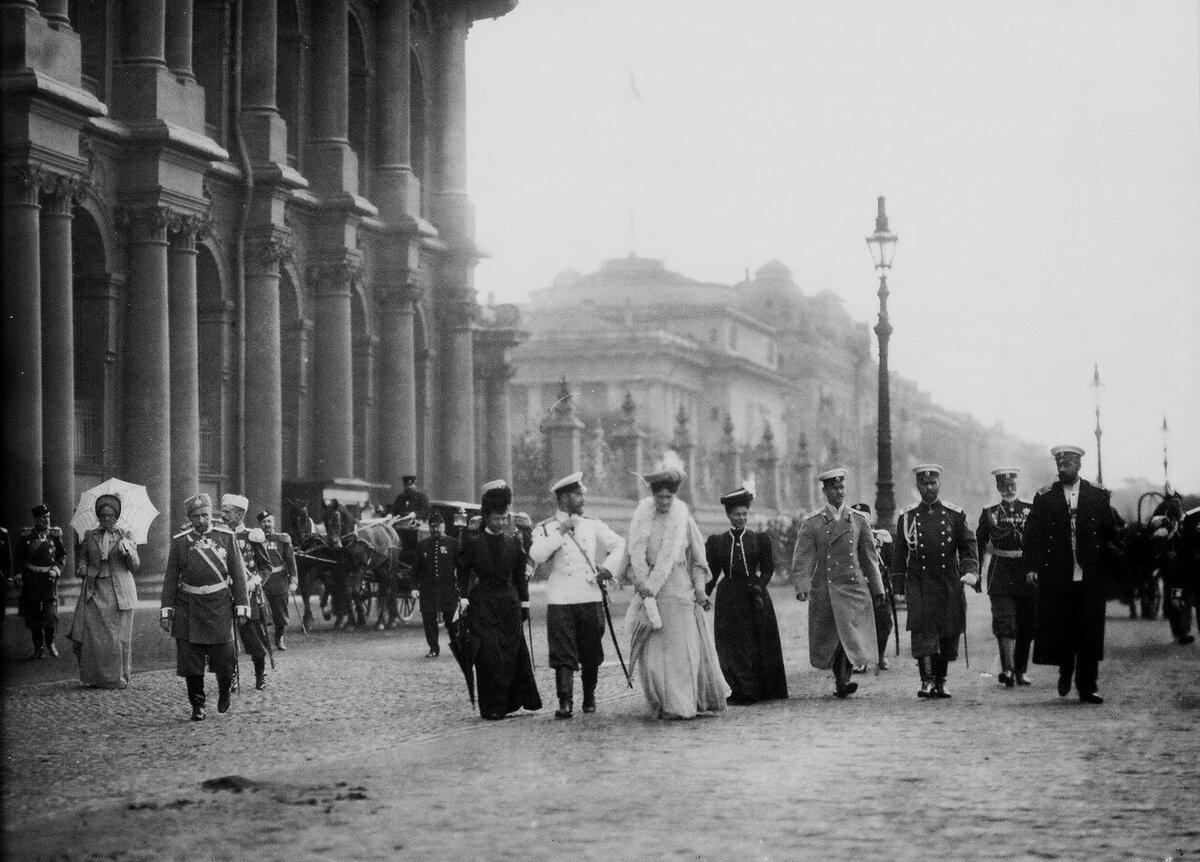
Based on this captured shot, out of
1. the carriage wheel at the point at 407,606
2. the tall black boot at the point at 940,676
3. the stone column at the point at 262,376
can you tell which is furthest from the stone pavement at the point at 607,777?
the stone column at the point at 262,376

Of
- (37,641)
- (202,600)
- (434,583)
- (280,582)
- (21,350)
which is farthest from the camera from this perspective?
(21,350)

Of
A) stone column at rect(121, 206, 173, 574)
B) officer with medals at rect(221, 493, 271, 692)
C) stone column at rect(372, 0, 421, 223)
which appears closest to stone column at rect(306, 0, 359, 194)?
stone column at rect(372, 0, 421, 223)

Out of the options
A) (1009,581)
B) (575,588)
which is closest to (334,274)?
(1009,581)

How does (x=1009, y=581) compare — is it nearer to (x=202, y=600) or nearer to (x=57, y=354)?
(x=202, y=600)

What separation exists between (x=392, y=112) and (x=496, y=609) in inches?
995

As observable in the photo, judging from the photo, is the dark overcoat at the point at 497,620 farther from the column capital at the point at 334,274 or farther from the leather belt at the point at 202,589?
the column capital at the point at 334,274

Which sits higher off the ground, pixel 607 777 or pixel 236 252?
pixel 236 252

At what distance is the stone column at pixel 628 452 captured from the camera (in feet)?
170

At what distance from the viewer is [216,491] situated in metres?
33.0

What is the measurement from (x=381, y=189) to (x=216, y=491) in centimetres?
834

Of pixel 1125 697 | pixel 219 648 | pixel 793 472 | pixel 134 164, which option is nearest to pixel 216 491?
pixel 134 164

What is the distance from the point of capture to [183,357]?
29547mm

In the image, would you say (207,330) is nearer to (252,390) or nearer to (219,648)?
(252,390)

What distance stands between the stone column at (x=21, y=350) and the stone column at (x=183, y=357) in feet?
15.7
